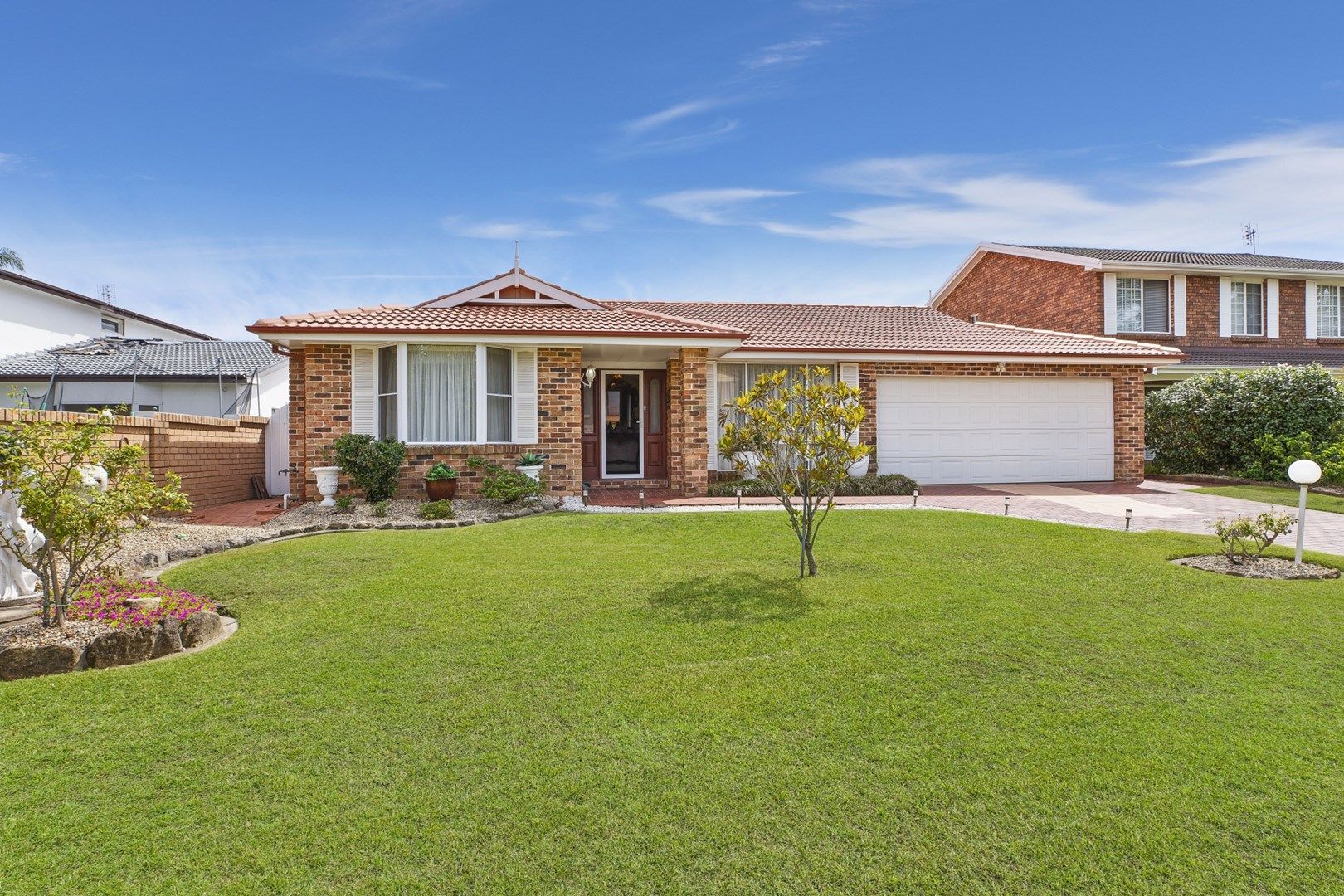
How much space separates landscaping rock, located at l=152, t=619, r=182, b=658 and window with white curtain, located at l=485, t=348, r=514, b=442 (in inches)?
297

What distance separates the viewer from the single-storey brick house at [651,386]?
12.3 metres

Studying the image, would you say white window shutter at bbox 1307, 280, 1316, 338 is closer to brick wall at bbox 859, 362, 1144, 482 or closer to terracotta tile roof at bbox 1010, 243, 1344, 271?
terracotta tile roof at bbox 1010, 243, 1344, 271

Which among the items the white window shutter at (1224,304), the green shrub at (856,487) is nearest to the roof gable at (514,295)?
the green shrub at (856,487)

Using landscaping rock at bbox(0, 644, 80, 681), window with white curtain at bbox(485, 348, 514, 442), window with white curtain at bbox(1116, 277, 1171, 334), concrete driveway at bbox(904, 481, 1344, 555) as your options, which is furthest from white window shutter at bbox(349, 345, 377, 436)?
window with white curtain at bbox(1116, 277, 1171, 334)

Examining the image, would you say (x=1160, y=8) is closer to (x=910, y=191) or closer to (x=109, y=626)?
(x=910, y=191)

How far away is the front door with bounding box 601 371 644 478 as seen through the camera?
1523 cm

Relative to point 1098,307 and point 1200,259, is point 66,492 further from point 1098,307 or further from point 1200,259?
point 1200,259

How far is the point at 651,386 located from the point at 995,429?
7.80 metres

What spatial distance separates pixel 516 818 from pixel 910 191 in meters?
19.5

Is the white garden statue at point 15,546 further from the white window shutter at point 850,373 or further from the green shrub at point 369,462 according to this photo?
the white window shutter at point 850,373

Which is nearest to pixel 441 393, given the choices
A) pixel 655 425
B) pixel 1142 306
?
pixel 655 425

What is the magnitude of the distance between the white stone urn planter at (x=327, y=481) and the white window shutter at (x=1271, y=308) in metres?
24.9

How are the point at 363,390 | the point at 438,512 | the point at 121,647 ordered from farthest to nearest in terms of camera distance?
the point at 363,390
the point at 438,512
the point at 121,647

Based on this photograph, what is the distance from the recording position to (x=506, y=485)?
11570 millimetres
